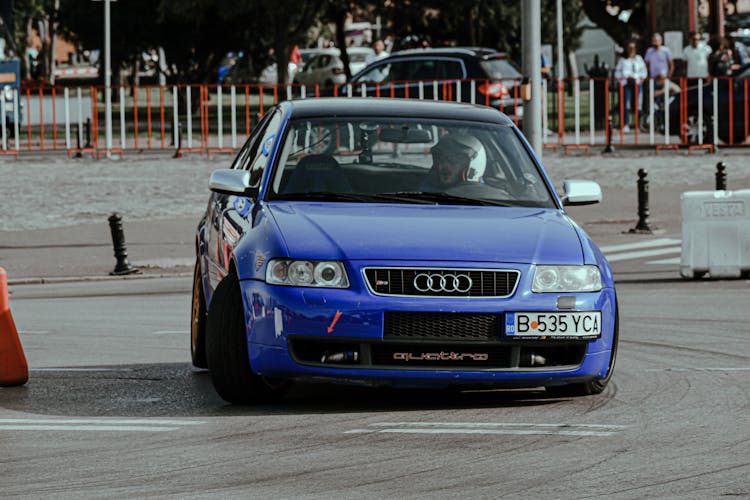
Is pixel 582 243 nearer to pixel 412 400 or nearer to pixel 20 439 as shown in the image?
pixel 412 400

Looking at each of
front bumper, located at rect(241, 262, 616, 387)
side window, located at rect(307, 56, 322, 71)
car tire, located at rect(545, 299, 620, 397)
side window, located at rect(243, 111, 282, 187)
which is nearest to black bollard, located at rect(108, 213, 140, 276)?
side window, located at rect(243, 111, 282, 187)

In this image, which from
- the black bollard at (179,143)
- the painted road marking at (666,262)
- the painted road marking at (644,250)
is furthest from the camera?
the black bollard at (179,143)

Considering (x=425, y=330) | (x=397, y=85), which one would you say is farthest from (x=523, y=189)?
(x=397, y=85)

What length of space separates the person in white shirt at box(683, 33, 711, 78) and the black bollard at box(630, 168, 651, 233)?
16435 mm

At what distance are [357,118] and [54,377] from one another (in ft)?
7.43

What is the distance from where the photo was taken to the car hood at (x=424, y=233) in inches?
321

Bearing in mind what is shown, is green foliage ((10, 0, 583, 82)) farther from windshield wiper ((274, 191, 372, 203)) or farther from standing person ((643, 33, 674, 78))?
windshield wiper ((274, 191, 372, 203))

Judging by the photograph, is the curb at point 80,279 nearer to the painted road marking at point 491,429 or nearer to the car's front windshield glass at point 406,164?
the car's front windshield glass at point 406,164

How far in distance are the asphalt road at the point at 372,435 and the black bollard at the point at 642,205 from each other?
935 centimetres

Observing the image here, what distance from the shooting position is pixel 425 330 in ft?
26.5

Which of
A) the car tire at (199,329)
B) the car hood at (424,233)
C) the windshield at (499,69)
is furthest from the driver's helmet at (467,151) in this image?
the windshield at (499,69)

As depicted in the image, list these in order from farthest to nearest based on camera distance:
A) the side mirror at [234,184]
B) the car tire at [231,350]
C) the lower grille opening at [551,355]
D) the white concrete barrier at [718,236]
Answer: the white concrete barrier at [718,236]
the side mirror at [234,184]
the car tire at [231,350]
the lower grille opening at [551,355]

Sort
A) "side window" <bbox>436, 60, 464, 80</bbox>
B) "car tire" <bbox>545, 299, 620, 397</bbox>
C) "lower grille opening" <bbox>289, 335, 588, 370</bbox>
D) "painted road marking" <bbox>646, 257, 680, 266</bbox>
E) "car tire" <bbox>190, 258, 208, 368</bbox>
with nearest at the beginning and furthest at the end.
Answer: "lower grille opening" <bbox>289, 335, 588, 370</bbox>
"car tire" <bbox>545, 299, 620, 397</bbox>
"car tire" <bbox>190, 258, 208, 368</bbox>
"painted road marking" <bbox>646, 257, 680, 266</bbox>
"side window" <bbox>436, 60, 464, 80</bbox>

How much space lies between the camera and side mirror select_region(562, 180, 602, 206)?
9.70 m
